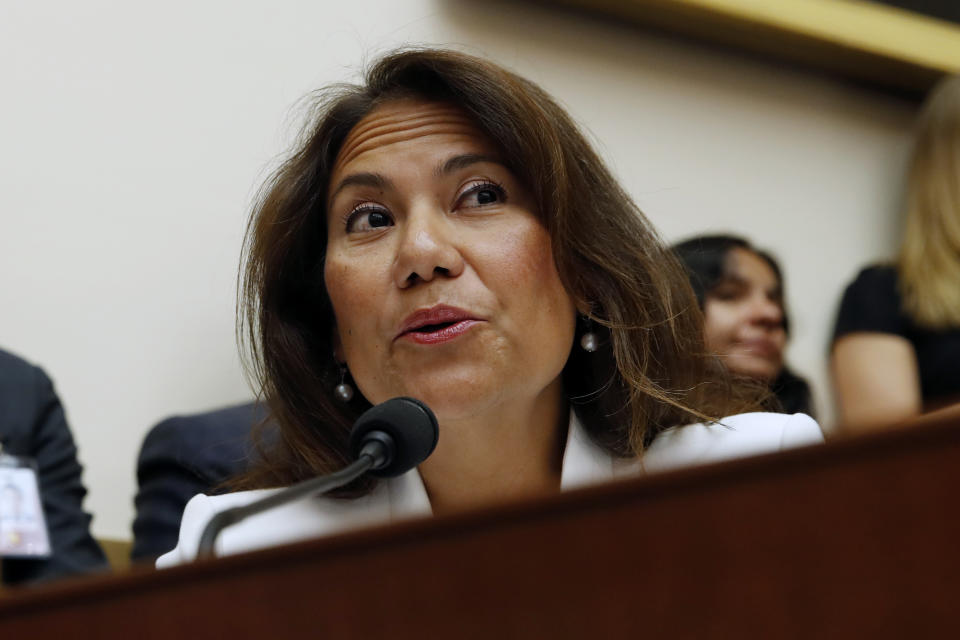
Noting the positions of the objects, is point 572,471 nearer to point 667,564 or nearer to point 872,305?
point 667,564

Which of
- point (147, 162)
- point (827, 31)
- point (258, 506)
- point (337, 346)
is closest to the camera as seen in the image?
point (258, 506)

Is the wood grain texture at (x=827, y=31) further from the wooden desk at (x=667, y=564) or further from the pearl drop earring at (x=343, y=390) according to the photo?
the wooden desk at (x=667, y=564)

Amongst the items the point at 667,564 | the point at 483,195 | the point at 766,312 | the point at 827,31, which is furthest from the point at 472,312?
the point at 827,31

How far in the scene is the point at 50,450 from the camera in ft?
5.55

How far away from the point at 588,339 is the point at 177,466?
64 centimetres

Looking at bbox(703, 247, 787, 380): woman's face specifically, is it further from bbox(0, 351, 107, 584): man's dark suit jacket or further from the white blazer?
bbox(0, 351, 107, 584): man's dark suit jacket

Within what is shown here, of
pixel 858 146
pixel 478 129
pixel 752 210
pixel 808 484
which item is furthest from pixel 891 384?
pixel 808 484

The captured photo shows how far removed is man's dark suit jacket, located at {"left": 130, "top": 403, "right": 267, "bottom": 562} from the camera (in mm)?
1615

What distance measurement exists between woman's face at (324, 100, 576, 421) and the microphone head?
22 centimetres

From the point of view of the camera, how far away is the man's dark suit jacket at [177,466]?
1615 millimetres

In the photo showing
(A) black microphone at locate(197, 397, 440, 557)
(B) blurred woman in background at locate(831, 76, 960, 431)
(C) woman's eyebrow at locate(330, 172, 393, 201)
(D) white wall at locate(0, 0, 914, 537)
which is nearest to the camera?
(A) black microphone at locate(197, 397, 440, 557)

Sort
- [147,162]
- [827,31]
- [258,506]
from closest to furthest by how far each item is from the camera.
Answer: [258,506] < [147,162] < [827,31]

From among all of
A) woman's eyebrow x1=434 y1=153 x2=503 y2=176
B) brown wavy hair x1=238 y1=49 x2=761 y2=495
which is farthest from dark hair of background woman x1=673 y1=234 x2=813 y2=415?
woman's eyebrow x1=434 y1=153 x2=503 y2=176

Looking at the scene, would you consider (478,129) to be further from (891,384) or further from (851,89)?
(851,89)
